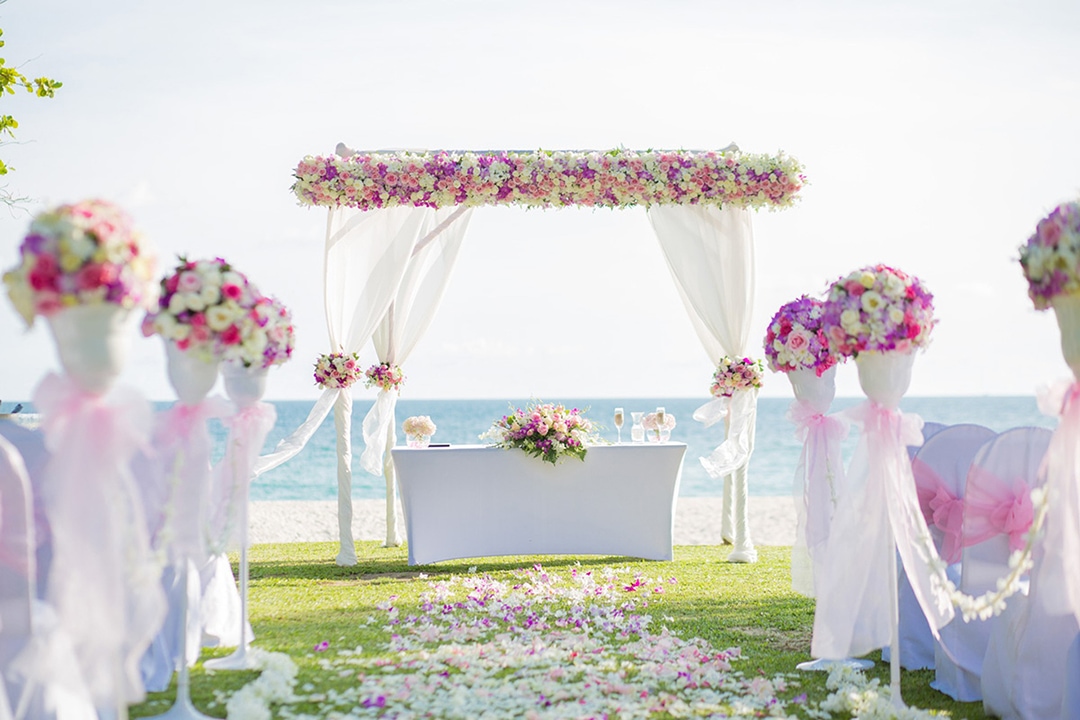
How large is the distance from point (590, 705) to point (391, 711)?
0.83 m

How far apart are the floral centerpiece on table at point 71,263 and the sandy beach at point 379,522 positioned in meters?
7.08

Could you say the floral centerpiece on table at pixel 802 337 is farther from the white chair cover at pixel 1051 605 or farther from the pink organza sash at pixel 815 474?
the white chair cover at pixel 1051 605

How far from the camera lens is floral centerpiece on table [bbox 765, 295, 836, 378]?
4852 mm

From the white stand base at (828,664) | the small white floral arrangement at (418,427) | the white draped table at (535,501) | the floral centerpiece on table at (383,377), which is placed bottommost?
the white stand base at (828,664)

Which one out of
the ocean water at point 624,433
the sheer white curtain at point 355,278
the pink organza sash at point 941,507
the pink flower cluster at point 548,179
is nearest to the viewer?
the pink organza sash at point 941,507

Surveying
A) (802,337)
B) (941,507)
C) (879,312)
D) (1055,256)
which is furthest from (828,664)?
(1055,256)

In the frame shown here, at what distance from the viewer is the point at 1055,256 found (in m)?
3.44

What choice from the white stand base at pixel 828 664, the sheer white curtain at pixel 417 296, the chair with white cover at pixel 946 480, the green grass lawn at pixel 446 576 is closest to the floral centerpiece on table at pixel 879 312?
the chair with white cover at pixel 946 480

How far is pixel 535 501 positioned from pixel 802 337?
11.7 ft

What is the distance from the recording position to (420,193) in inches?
319

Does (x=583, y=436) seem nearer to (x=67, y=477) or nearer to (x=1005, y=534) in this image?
(x=1005, y=534)

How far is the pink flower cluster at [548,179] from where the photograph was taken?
26.3ft

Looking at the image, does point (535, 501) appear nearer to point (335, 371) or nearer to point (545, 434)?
point (545, 434)

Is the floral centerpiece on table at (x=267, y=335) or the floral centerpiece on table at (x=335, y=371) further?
the floral centerpiece on table at (x=335, y=371)
